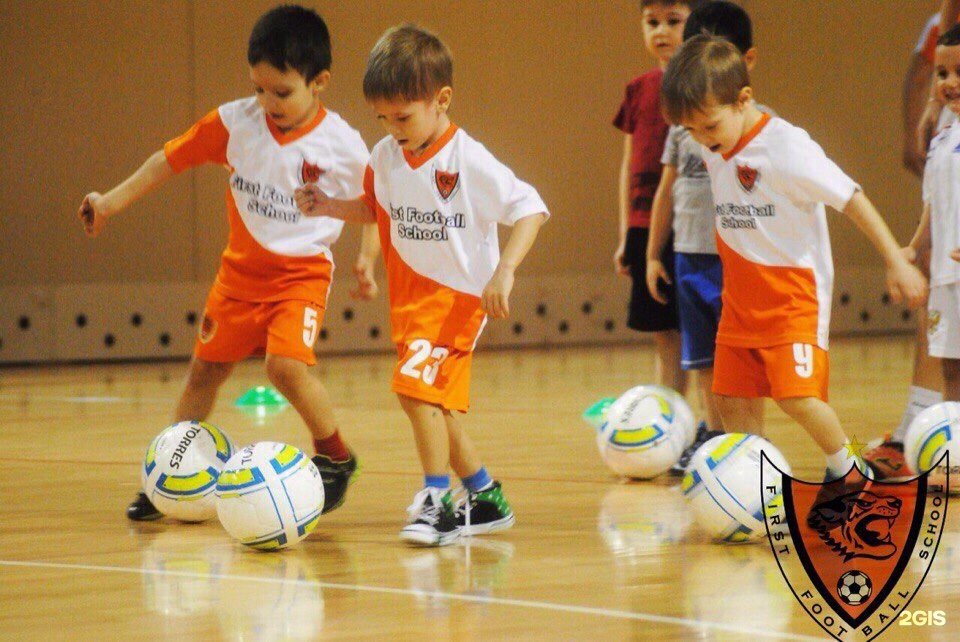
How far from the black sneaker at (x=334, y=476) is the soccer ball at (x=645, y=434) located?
1.05m

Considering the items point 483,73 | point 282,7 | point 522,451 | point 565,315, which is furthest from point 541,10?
point 282,7

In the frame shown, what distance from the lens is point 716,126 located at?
4.12 metres

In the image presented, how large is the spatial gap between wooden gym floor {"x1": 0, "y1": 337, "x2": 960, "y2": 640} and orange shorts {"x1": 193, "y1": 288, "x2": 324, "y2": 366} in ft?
1.91

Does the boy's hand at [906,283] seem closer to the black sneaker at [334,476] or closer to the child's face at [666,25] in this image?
the black sneaker at [334,476]

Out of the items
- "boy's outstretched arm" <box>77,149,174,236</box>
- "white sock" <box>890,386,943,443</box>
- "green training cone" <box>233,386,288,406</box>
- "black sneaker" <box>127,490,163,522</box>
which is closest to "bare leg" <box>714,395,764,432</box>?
"white sock" <box>890,386,943,443</box>

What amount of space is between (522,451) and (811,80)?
9.16 metres

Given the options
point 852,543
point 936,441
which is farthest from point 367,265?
point 936,441

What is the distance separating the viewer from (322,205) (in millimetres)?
4172

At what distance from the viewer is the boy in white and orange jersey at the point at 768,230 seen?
4.05m

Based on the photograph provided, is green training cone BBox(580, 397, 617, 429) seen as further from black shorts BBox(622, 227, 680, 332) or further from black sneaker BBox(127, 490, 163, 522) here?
black sneaker BBox(127, 490, 163, 522)

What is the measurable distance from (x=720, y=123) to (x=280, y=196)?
57.9 inches

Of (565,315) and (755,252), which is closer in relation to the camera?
(755,252)

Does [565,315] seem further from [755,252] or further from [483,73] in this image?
[755,252]

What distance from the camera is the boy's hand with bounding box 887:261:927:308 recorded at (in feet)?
12.5
